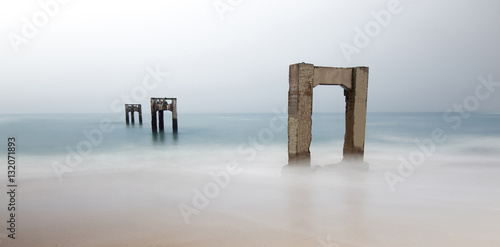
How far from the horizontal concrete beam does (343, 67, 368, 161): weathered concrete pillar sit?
19cm

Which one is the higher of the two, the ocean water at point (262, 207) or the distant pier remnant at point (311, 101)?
the distant pier remnant at point (311, 101)

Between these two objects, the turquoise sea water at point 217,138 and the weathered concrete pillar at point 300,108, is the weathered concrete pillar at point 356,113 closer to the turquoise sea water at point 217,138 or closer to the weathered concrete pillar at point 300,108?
the weathered concrete pillar at point 300,108

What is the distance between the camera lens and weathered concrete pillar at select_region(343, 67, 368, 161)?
27.3ft

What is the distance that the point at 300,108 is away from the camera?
7.50 meters

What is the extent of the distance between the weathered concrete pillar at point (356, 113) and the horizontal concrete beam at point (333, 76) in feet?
0.62

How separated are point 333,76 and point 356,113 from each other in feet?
4.90

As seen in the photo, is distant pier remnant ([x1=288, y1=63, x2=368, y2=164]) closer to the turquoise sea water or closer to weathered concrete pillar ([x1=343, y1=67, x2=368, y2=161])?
weathered concrete pillar ([x1=343, y1=67, x2=368, y2=161])

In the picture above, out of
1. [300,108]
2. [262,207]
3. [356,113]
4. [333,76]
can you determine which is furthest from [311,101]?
[262,207]

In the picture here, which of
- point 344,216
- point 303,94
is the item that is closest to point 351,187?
point 344,216

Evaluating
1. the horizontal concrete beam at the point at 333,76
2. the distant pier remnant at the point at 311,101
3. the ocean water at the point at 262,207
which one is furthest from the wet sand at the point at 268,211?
the horizontal concrete beam at the point at 333,76

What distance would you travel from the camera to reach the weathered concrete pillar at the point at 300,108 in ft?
24.3

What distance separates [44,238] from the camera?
176 inches

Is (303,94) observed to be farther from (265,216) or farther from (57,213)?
(57,213)

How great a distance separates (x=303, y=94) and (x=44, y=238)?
255 inches
